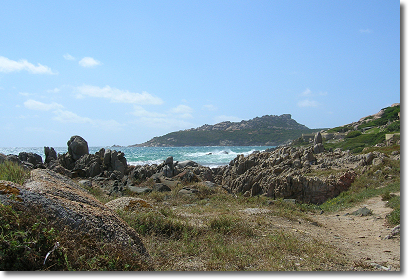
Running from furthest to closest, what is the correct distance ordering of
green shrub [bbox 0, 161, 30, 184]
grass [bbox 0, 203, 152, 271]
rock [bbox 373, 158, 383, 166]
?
rock [bbox 373, 158, 383, 166], green shrub [bbox 0, 161, 30, 184], grass [bbox 0, 203, 152, 271]

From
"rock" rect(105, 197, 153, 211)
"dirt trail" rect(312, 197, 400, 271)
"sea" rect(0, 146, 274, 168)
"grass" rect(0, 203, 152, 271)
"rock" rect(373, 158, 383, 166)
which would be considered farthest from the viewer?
"sea" rect(0, 146, 274, 168)

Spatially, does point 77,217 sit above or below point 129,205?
above

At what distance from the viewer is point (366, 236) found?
7.94 m

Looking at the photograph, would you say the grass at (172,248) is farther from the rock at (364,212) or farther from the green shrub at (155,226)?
the rock at (364,212)

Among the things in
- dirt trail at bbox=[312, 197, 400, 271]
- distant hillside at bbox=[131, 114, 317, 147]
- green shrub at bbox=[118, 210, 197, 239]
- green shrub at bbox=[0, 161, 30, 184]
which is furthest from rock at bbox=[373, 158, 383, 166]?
distant hillside at bbox=[131, 114, 317, 147]

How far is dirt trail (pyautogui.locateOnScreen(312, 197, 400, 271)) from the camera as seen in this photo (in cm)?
536

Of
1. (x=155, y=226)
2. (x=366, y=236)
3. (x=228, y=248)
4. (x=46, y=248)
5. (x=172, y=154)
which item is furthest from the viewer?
(x=172, y=154)

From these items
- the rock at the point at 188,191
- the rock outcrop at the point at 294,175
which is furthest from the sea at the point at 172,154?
the rock outcrop at the point at 294,175

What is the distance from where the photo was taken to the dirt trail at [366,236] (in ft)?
17.6

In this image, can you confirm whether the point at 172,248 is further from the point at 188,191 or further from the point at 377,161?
the point at 377,161

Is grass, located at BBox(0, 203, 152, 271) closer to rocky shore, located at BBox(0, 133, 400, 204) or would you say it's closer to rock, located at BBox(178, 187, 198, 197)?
rock, located at BBox(178, 187, 198, 197)

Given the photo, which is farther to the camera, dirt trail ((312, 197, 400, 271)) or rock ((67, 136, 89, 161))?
rock ((67, 136, 89, 161))

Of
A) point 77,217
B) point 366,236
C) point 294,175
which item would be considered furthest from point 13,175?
point 294,175

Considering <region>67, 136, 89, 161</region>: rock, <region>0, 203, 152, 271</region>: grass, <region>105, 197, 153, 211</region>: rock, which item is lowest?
<region>105, 197, 153, 211</region>: rock
